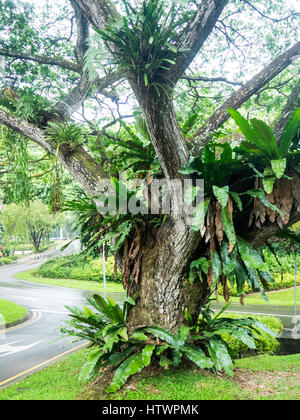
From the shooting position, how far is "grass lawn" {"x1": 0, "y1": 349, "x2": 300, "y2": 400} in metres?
2.92

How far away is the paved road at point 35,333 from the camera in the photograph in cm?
589

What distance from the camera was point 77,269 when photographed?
789 inches

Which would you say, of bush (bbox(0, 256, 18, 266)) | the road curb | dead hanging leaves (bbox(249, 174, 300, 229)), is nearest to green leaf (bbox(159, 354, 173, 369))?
dead hanging leaves (bbox(249, 174, 300, 229))

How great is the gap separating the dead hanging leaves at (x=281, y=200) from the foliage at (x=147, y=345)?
126 cm

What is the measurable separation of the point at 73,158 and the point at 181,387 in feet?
9.15

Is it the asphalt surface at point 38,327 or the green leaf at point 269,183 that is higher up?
the green leaf at point 269,183

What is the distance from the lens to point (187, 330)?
3311mm

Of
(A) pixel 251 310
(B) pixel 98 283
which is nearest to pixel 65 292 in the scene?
(B) pixel 98 283

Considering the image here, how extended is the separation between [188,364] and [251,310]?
8.51m

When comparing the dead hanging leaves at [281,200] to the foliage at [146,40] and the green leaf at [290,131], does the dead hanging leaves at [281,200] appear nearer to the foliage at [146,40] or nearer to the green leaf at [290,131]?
the green leaf at [290,131]

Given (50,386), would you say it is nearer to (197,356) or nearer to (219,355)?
(197,356)

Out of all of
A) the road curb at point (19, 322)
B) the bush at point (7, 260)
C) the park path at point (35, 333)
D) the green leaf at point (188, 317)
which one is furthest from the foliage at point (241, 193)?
the bush at point (7, 260)

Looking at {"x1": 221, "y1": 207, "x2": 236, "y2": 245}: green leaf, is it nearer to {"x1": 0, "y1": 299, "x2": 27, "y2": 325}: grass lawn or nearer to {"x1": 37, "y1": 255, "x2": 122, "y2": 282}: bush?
{"x1": 0, "y1": 299, "x2": 27, "y2": 325}: grass lawn
